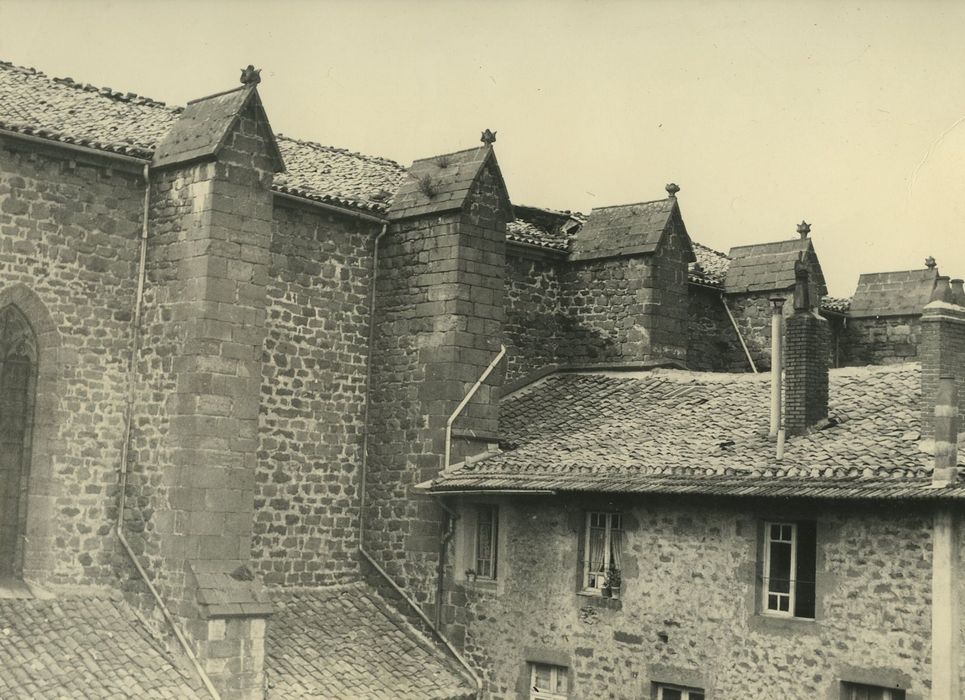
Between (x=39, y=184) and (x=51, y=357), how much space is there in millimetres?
2248

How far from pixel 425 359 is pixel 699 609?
5886mm

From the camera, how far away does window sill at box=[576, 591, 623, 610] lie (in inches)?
700

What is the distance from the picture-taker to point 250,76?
17.7 meters

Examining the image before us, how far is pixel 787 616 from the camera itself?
1628 centimetres

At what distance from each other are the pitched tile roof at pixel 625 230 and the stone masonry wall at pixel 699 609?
6188 mm

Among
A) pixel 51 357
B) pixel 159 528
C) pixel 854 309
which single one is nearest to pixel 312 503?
pixel 159 528

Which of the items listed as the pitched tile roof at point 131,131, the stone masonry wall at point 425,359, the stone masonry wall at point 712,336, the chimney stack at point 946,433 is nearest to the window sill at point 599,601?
the stone masonry wall at point 425,359

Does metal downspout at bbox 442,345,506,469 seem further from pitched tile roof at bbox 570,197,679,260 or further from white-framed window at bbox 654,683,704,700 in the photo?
white-framed window at bbox 654,683,704,700

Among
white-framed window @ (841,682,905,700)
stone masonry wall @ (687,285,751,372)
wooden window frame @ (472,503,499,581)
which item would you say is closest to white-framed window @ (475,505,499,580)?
wooden window frame @ (472,503,499,581)

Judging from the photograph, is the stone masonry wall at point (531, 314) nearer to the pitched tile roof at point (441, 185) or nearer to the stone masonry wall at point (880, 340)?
the pitched tile roof at point (441, 185)

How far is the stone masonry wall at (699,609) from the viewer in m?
15.4

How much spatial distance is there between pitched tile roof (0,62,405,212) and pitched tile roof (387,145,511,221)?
374 mm

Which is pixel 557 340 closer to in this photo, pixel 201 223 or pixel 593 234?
pixel 593 234

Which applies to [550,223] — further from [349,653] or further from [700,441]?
[349,653]
